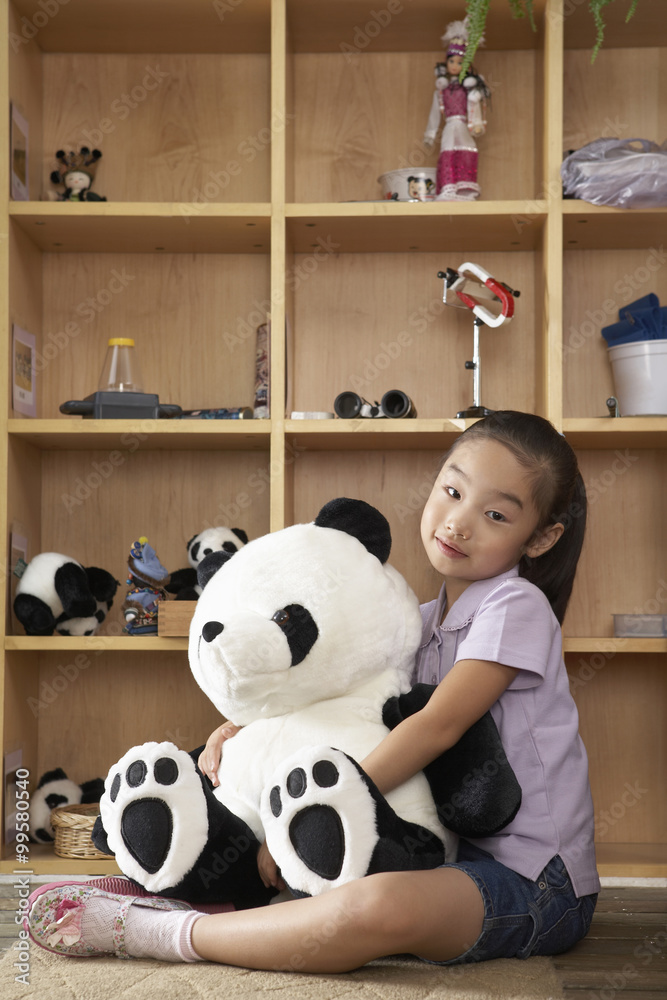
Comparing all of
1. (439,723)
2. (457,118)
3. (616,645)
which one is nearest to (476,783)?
(439,723)

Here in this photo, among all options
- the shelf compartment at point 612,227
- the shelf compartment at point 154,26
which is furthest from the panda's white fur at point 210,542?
the shelf compartment at point 154,26

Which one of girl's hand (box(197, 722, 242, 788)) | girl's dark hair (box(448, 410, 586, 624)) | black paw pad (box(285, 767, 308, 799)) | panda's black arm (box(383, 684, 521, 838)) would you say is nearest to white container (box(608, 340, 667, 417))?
girl's dark hair (box(448, 410, 586, 624))

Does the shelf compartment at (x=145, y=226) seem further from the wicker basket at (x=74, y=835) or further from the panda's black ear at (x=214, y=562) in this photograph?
the wicker basket at (x=74, y=835)

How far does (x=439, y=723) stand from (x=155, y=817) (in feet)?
1.12

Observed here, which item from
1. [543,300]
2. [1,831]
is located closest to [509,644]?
[543,300]

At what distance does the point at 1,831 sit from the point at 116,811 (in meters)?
0.84

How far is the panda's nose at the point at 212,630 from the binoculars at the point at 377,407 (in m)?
0.81

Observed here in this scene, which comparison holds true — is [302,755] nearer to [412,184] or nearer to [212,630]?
[212,630]

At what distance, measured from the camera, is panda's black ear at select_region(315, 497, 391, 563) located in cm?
121

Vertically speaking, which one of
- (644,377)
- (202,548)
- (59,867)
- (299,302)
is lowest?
(59,867)

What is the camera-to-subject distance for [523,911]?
3.60ft

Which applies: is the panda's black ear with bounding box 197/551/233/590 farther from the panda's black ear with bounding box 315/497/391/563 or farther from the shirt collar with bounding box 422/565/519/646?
the shirt collar with bounding box 422/565/519/646

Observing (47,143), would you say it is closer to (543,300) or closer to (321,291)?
(321,291)

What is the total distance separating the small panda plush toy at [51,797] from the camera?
1.88 meters
